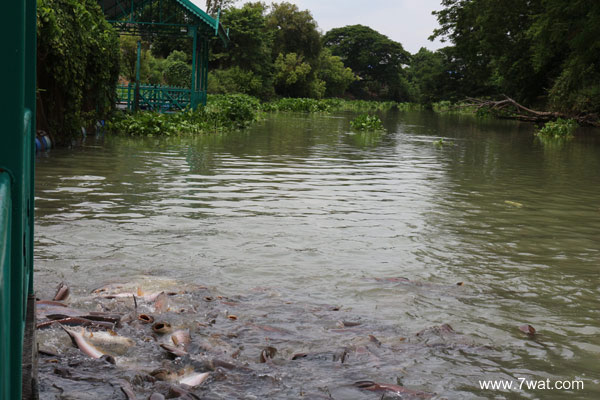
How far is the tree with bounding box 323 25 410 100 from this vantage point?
10631 cm

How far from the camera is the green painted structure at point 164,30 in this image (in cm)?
2341

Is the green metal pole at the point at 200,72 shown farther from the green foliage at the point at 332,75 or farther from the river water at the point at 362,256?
the green foliage at the point at 332,75

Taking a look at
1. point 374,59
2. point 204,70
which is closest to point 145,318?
point 204,70

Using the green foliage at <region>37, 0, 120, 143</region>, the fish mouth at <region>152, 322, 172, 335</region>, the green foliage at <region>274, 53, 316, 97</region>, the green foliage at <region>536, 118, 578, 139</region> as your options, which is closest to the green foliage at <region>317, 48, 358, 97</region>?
the green foliage at <region>274, 53, 316, 97</region>

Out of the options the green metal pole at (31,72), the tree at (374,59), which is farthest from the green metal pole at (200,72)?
the tree at (374,59)

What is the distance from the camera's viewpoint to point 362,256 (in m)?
6.08

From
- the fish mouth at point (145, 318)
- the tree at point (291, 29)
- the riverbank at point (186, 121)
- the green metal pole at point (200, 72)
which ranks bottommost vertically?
Result: the fish mouth at point (145, 318)

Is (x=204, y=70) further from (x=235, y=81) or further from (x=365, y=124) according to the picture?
(x=235, y=81)

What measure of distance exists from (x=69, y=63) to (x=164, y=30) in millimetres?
13979

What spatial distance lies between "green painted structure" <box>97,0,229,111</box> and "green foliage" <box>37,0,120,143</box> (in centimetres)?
773

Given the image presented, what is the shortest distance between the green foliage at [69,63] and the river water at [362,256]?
1.02 metres

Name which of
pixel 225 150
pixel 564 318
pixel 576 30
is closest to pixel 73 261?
pixel 564 318

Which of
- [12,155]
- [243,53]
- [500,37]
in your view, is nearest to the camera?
[12,155]

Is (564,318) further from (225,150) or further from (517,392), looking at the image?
(225,150)
